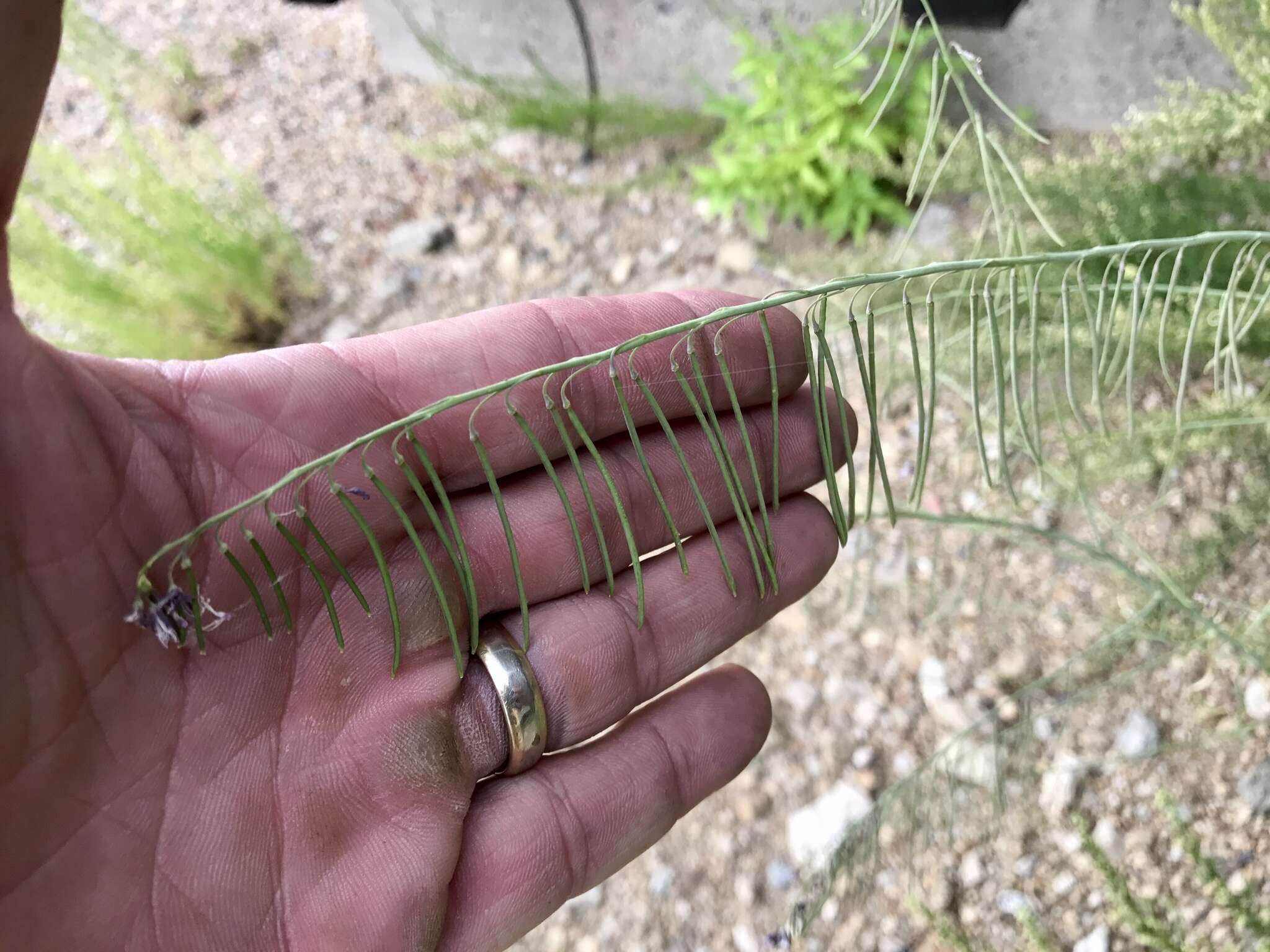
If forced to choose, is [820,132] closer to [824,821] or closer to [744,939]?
[824,821]

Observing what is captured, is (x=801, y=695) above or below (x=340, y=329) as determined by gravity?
below

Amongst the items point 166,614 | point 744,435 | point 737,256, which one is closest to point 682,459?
point 744,435

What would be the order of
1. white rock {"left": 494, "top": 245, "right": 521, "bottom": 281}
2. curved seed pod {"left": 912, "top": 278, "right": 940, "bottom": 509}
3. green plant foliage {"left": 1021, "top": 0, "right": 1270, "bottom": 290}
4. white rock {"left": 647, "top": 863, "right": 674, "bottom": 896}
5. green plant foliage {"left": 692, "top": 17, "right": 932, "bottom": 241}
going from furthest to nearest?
1. white rock {"left": 494, "top": 245, "right": 521, "bottom": 281}
2. green plant foliage {"left": 692, "top": 17, "right": 932, "bottom": 241}
3. white rock {"left": 647, "top": 863, "right": 674, "bottom": 896}
4. green plant foliage {"left": 1021, "top": 0, "right": 1270, "bottom": 290}
5. curved seed pod {"left": 912, "top": 278, "right": 940, "bottom": 509}

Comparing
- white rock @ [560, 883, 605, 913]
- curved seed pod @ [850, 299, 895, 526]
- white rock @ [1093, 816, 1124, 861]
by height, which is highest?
curved seed pod @ [850, 299, 895, 526]

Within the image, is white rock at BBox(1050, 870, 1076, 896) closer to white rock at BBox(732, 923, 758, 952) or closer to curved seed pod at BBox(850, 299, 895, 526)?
white rock at BBox(732, 923, 758, 952)

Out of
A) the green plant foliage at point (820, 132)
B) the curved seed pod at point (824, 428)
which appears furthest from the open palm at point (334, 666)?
the green plant foliage at point (820, 132)

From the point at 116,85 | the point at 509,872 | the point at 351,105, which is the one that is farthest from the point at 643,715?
the point at 116,85

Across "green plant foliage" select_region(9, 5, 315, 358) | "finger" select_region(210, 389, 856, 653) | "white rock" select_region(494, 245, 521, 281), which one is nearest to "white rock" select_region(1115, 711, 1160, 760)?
"finger" select_region(210, 389, 856, 653)

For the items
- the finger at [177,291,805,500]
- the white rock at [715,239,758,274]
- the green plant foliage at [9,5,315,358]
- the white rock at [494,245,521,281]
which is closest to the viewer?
the finger at [177,291,805,500]
